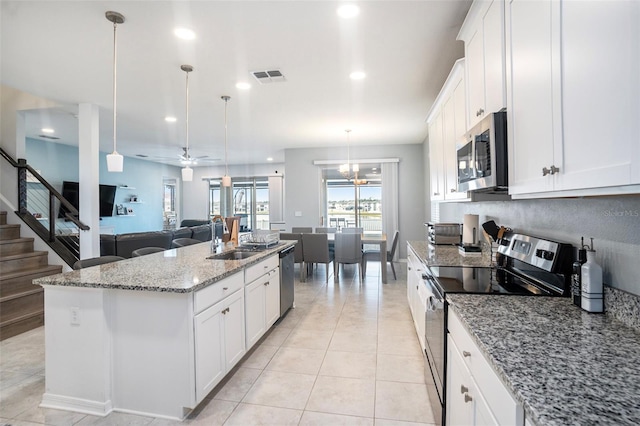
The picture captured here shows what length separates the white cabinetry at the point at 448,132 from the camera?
2551 millimetres

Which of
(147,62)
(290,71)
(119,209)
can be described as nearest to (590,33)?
(290,71)

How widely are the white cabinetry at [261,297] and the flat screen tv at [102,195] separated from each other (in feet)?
19.3

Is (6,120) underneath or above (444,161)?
above

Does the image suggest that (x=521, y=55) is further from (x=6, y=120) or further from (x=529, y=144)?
(x=6, y=120)

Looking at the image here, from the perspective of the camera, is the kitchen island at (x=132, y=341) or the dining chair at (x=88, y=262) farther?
the dining chair at (x=88, y=262)

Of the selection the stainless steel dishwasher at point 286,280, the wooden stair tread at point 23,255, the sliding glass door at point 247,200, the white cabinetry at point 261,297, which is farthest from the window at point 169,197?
the white cabinetry at point 261,297

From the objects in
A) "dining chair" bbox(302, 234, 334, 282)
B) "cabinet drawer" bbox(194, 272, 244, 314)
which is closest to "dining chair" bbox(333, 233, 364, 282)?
"dining chair" bbox(302, 234, 334, 282)

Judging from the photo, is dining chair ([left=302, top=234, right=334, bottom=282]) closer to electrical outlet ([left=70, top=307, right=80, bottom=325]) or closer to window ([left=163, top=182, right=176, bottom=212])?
electrical outlet ([left=70, top=307, right=80, bottom=325])

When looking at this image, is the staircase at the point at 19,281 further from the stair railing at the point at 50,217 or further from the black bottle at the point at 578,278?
the black bottle at the point at 578,278

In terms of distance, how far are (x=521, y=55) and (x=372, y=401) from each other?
7.22ft

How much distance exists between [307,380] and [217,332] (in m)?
0.79

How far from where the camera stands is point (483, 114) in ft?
6.48

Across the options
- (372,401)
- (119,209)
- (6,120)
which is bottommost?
(372,401)

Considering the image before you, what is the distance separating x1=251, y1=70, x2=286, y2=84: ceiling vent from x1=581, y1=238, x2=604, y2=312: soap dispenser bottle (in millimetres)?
2951
